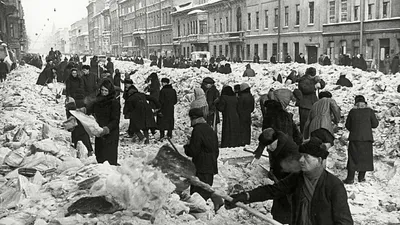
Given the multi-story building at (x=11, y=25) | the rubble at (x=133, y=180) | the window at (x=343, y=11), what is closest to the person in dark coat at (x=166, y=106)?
the rubble at (x=133, y=180)

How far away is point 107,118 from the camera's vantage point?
7.09 m

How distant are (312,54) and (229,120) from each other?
29.4 metres

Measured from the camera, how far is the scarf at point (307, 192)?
3.67 metres

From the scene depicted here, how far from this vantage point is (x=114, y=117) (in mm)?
7020

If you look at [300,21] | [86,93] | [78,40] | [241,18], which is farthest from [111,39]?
[86,93]

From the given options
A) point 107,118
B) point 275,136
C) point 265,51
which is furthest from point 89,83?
point 265,51

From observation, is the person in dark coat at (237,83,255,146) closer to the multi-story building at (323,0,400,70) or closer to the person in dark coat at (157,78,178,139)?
the person in dark coat at (157,78,178,139)

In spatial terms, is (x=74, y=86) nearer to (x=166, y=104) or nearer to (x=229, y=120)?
(x=166, y=104)

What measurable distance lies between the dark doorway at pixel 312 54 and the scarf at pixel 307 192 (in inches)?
1381

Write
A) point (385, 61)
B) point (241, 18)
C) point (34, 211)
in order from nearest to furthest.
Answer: point (34, 211), point (385, 61), point (241, 18)

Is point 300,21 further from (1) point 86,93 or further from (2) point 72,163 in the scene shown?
(2) point 72,163

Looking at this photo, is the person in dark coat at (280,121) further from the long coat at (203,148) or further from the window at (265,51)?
the window at (265,51)

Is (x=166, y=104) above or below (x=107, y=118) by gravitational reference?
below

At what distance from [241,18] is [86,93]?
130 ft
